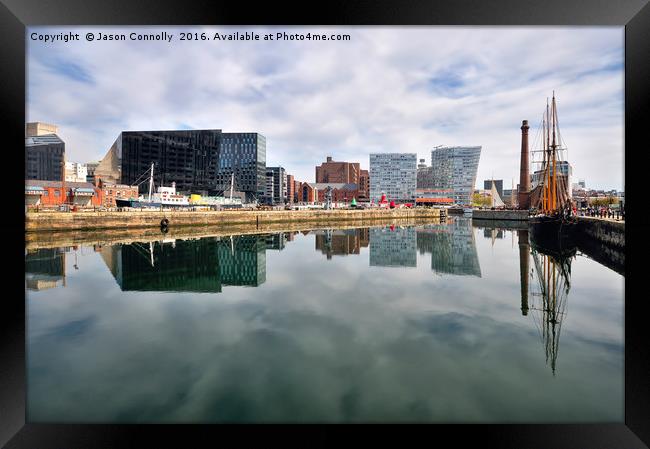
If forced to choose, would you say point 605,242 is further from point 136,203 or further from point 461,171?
point 461,171

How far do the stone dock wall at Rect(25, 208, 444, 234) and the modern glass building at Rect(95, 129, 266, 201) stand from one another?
113ft

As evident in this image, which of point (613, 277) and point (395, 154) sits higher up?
point (395, 154)

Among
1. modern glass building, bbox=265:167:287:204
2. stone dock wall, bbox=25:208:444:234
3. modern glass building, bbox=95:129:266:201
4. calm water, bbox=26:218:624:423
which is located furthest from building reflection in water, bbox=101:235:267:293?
modern glass building, bbox=265:167:287:204

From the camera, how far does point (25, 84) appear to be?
172 inches

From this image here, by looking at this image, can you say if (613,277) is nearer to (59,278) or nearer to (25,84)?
(25,84)

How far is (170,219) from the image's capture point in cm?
4228

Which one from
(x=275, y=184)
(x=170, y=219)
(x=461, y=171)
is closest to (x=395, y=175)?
(x=461, y=171)

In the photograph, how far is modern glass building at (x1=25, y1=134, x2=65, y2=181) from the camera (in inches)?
3046

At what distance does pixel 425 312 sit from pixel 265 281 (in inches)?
308
